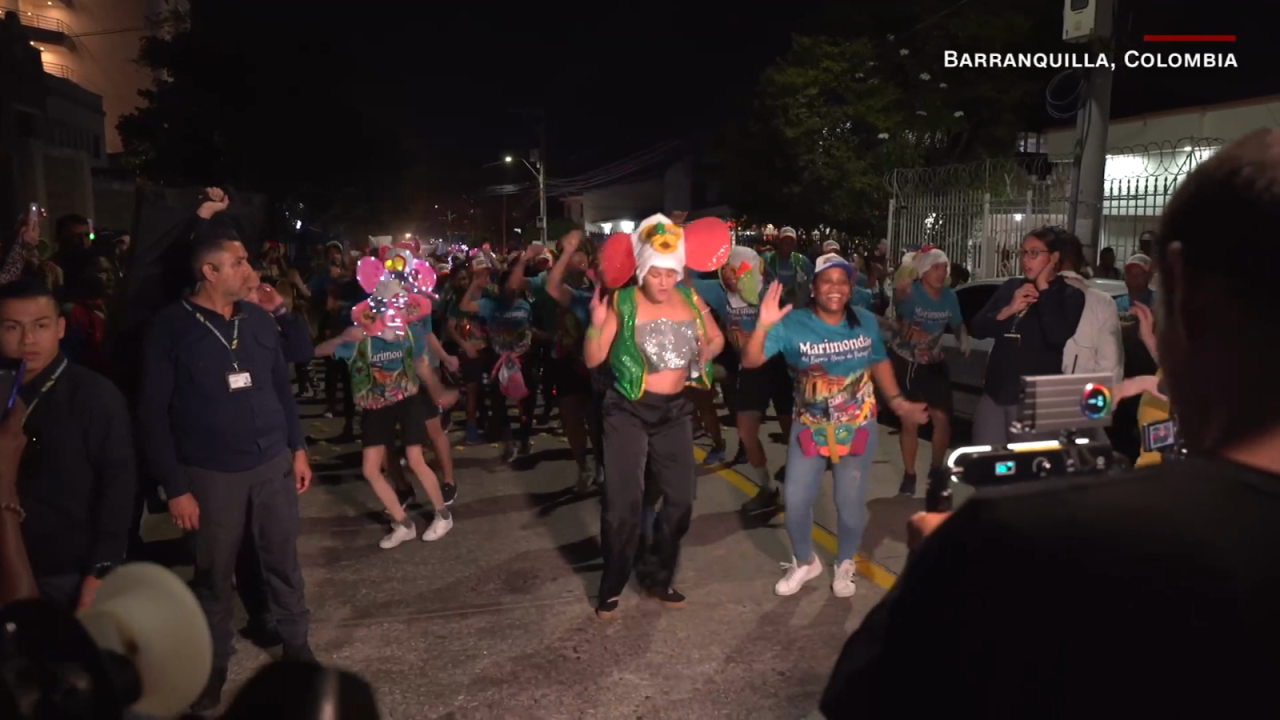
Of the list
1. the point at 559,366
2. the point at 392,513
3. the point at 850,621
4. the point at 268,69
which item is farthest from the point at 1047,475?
the point at 268,69

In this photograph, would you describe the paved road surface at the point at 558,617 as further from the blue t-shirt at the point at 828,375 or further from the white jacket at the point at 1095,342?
the white jacket at the point at 1095,342

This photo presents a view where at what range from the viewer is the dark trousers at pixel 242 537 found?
3848mm

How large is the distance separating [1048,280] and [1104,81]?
6428 mm

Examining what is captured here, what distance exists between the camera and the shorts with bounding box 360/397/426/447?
589 cm

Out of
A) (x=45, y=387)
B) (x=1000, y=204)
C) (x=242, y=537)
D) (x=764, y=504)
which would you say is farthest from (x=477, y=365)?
(x=1000, y=204)

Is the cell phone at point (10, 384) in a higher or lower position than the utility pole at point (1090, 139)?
lower

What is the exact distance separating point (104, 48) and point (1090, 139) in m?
59.8

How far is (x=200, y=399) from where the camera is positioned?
3.81m

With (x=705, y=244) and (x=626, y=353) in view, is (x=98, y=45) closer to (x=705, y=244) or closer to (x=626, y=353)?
(x=705, y=244)

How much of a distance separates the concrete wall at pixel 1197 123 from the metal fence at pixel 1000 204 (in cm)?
92

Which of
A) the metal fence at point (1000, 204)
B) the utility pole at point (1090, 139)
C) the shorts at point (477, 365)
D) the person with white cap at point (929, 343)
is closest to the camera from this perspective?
the person with white cap at point (929, 343)

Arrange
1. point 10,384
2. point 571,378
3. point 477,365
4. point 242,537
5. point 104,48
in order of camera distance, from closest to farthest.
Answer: point 10,384, point 242,537, point 571,378, point 477,365, point 104,48

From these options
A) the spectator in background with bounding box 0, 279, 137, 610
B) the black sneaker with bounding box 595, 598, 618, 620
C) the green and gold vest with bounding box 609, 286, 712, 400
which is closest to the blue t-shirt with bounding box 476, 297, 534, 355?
the green and gold vest with bounding box 609, 286, 712, 400

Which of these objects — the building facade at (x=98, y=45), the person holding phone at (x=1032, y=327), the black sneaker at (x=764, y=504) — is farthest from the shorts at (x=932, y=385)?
the building facade at (x=98, y=45)
